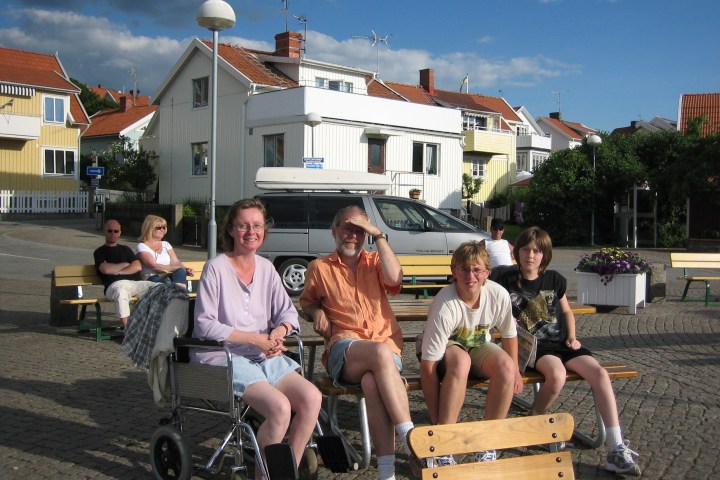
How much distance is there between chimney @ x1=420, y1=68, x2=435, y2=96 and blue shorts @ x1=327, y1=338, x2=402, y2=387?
157 ft

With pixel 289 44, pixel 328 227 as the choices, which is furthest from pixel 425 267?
pixel 289 44

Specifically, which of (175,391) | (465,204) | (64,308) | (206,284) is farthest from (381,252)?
(465,204)

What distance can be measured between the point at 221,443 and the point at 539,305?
2457mm

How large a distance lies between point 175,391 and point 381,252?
1.58m

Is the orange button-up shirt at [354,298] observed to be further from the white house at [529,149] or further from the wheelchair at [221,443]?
the white house at [529,149]

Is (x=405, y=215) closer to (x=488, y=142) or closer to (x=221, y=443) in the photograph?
(x=221, y=443)

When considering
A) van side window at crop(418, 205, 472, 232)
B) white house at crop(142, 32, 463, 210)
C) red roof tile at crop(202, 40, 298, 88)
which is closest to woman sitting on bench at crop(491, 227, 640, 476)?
van side window at crop(418, 205, 472, 232)

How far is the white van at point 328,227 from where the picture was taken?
13.9 metres

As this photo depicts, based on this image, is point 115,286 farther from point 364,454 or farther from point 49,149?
point 49,149

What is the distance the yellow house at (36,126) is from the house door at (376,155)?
17.4 m

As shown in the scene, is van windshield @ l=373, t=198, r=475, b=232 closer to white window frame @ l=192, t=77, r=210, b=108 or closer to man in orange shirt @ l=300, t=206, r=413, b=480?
man in orange shirt @ l=300, t=206, r=413, b=480

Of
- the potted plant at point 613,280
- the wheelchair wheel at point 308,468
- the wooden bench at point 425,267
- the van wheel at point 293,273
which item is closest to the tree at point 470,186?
the van wheel at point 293,273

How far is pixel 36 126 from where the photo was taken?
40.8 meters

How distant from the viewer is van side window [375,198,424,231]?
14273 millimetres
